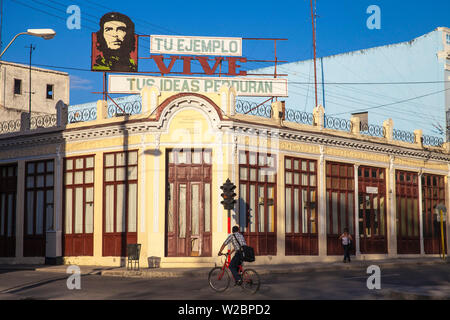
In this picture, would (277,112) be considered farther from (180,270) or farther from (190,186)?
(180,270)

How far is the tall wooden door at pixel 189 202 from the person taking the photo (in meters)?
28.5

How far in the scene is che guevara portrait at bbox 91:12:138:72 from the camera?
1267 inches

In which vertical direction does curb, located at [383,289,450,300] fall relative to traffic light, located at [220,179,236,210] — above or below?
below

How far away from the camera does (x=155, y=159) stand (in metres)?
28.7

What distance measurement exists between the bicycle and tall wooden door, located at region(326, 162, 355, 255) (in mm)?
16357

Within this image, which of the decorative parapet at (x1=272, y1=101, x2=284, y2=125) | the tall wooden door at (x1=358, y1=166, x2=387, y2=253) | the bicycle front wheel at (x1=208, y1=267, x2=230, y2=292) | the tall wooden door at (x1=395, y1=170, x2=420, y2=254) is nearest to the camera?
the bicycle front wheel at (x1=208, y1=267, x2=230, y2=292)

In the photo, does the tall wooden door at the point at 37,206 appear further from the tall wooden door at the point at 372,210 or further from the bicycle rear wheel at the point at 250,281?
the bicycle rear wheel at the point at 250,281

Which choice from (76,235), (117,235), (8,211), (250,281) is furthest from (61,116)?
(250,281)

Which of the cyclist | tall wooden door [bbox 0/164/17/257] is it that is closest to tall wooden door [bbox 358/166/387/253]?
tall wooden door [bbox 0/164/17/257]

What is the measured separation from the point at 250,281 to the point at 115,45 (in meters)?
18.6

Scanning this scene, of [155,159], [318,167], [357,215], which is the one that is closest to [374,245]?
[357,215]

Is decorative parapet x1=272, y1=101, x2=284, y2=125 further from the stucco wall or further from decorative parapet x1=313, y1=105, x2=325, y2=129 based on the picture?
the stucco wall

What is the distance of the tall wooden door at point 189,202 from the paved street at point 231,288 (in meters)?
4.25

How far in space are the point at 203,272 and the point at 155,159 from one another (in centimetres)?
602
